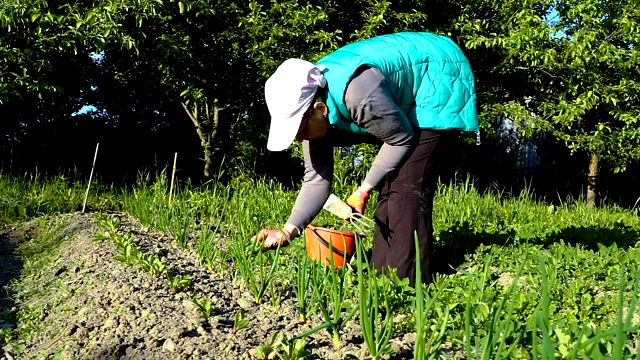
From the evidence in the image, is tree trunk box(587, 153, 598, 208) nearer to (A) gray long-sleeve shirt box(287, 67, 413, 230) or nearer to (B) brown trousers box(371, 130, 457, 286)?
(B) brown trousers box(371, 130, 457, 286)

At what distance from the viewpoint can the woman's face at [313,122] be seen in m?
2.39

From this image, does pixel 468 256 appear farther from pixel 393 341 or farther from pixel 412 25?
pixel 412 25

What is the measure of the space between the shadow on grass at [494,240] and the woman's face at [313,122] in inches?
51.1

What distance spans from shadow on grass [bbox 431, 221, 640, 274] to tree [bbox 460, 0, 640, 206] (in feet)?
11.3

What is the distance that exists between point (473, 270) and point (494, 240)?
851 mm

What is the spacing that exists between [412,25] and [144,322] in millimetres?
5725

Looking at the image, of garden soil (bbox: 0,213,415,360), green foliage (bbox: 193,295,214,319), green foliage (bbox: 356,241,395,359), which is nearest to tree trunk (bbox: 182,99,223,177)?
garden soil (bbox: 0,213,415,360)

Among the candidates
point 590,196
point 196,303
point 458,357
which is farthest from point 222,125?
point 458,357

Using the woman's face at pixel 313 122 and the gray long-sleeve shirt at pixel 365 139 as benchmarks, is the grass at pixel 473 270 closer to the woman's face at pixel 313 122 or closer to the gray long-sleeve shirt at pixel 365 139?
the gray long-sleeve shirt at pixel 365 139

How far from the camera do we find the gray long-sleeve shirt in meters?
2.37

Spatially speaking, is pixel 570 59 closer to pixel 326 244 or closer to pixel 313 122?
pixel 326 244

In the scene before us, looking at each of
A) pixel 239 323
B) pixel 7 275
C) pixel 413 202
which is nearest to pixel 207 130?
pixel 7 275

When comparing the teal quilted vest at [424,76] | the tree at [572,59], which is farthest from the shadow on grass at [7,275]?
the tree at [572,59]

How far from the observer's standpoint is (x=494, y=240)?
394cm
